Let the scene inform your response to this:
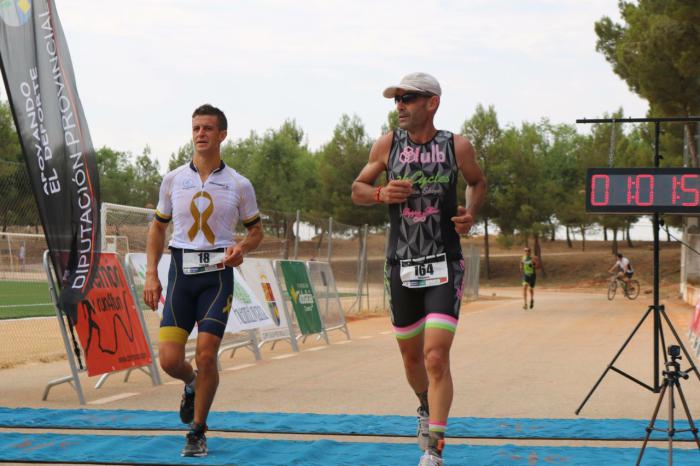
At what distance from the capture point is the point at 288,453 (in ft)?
22.0

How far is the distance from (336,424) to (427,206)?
227cm

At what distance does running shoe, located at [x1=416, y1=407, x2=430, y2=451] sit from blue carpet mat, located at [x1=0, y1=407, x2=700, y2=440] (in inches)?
39.2

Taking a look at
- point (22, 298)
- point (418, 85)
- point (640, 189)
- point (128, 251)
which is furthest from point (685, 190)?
point (22, 298)

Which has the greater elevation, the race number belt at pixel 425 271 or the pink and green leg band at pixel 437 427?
the race number belt at pixel 425 271

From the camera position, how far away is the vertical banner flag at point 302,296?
17.1 m

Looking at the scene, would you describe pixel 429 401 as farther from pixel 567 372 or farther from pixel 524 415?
pixel 567 372

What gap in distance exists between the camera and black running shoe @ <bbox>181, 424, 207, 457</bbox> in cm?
659

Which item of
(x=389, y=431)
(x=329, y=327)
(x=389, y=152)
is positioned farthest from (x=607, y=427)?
(x=329, y=327)

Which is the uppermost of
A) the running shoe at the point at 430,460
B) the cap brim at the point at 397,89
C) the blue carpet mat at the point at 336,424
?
the cap brim at the point at 397,89

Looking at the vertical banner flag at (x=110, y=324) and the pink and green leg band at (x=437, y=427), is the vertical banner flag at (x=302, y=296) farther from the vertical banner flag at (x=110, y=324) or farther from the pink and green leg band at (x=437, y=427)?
the pink and green leg band at (x=437, y=427)

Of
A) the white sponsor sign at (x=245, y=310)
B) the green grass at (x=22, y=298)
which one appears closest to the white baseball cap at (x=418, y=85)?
the white sponsor sign at (x=245, y=310)

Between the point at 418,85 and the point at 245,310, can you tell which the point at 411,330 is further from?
the point at 245,310

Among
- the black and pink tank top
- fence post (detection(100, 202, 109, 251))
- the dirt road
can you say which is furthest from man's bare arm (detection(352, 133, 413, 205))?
fence post (detection(100, 202, 109, 251))

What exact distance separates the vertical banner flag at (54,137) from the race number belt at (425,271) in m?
3.94
